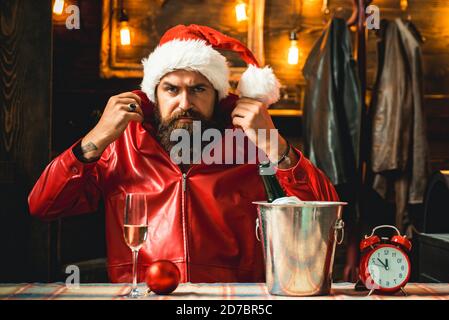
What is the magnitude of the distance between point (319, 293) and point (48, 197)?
113 cm

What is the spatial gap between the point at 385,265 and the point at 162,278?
0.55 metres

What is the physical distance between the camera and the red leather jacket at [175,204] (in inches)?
86.7

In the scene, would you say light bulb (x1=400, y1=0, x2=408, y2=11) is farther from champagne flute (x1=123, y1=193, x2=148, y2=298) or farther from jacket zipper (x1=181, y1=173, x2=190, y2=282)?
champagne flute (x1=123, y1=193, x2=148, y2=298)

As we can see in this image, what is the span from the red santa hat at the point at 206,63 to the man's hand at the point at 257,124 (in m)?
0.15

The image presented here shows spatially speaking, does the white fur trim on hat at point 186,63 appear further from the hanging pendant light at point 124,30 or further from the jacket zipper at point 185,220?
the hanging pendant light at point 124,30

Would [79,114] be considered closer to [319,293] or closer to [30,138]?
[30,138]

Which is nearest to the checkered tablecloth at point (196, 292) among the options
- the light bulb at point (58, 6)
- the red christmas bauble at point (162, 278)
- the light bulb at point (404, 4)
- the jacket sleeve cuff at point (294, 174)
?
the red christmas bauble at point (162, 278)

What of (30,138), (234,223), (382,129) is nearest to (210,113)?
(234,223)

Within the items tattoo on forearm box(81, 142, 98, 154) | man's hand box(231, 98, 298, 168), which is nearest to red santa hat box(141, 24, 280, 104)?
man's hand box(231, 98, 298, 168)

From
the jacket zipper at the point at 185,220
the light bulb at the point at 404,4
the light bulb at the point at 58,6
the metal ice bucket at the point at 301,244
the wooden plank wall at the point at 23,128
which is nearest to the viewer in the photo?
the metal ice bucket at the point at 301,244

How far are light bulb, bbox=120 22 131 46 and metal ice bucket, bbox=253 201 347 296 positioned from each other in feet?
8.53

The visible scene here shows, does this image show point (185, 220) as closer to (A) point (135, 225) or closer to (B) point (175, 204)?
(B) point (175, 204)

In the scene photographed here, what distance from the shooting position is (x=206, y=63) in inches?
95.4

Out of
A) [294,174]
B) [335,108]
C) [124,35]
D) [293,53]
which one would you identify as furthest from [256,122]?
[124,35]
